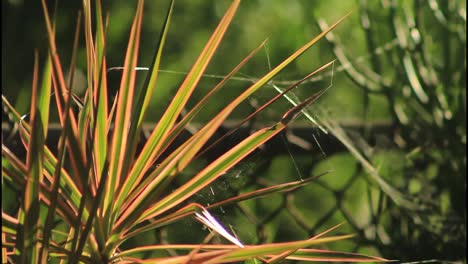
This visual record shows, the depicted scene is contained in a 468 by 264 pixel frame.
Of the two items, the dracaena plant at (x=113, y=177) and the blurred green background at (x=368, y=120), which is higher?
the dracaena plant at (x=113, y=177)

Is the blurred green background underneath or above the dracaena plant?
underneath

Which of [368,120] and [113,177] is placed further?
[368,120]

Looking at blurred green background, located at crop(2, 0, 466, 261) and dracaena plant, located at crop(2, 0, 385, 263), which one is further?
blurred green background, located at crop(2, 0, 466, 261)

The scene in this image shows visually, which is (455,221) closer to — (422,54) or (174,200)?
(422,54)

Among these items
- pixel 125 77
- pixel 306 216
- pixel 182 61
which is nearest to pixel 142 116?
pixel 125 77

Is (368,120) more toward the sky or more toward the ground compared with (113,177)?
more toward the ground

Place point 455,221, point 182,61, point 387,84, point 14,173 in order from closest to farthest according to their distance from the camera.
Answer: point 14,173, point 455,221, point 387,84, point 182,61

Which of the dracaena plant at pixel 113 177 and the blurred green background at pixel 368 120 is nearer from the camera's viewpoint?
the dracaena plant at pixel 113 177

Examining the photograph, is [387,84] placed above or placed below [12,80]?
below
